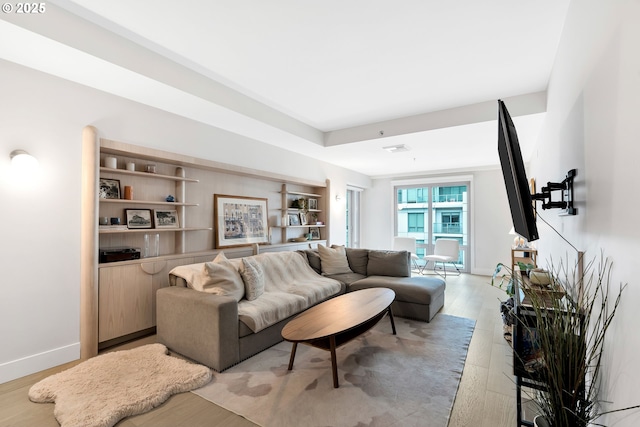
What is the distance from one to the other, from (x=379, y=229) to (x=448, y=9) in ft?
20.8

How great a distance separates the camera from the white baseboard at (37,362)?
228cm

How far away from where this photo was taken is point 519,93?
3396 mm

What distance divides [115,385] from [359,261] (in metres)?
3.47

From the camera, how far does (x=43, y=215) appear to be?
2.49 metres

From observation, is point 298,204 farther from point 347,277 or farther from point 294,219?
point 347,277

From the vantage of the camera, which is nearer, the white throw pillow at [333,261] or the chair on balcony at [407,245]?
the white throw pillow at [333,261]

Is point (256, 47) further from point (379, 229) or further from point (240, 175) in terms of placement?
point (379, 229)

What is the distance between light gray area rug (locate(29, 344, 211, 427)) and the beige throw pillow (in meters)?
0.63


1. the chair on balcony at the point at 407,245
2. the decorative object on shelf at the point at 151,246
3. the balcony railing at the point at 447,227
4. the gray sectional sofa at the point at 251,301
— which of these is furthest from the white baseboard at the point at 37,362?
the balcony railing at the point at 447,227

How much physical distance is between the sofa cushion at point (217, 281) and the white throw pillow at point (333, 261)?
1808 millimetres

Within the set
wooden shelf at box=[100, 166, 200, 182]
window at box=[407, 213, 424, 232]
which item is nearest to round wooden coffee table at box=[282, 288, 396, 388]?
wooden shelf at box=[100, 166, 200, 182]

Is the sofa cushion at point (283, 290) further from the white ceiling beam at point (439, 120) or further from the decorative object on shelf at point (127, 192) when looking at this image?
the white ceiling beam at point (439, 120)

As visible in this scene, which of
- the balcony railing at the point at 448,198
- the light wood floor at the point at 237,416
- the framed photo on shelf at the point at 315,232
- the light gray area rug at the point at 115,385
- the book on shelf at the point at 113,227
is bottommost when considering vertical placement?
the light wood floor at the point at 237,416

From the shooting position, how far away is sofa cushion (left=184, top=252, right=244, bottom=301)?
2766mm
